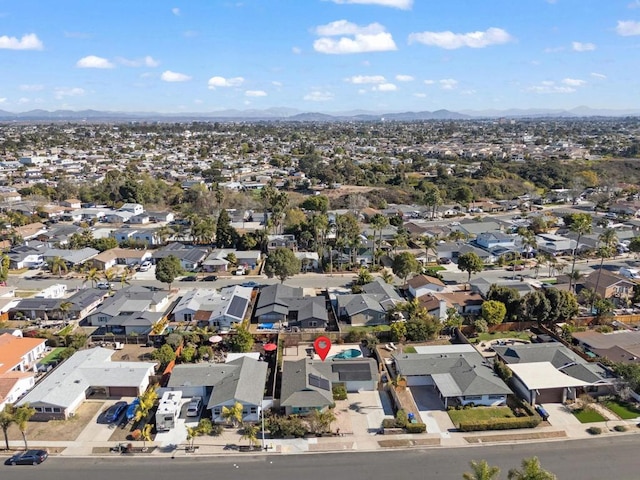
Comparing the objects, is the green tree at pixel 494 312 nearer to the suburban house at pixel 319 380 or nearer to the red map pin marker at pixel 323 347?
the suburban house at pixel 319 380

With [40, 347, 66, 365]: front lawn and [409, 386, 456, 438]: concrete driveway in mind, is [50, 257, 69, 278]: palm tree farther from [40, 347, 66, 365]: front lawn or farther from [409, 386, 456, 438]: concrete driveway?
[409, 386, 456, 438]: concrete driveway

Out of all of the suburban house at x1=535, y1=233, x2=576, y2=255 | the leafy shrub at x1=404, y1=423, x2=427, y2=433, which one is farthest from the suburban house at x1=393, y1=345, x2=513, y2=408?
the suburban house at x1=535, y1=233, x2=576, y2=255

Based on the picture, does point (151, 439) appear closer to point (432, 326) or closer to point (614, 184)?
point (432, 326)

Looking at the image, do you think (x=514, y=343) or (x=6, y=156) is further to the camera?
(x=6, y=156)

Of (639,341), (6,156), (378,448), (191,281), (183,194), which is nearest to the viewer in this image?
(378,448)

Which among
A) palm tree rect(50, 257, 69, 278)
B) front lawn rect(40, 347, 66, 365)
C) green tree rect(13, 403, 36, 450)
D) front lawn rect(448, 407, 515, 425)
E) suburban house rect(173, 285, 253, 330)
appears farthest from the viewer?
palm tree rect(50, 257, 69, 278)

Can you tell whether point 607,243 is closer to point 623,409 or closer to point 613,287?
point 613,287

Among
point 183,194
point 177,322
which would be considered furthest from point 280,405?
point 183,194

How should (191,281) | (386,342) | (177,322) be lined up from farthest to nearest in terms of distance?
(191,281), (177,322), (386,342)
